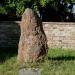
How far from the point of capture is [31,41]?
11.2 m

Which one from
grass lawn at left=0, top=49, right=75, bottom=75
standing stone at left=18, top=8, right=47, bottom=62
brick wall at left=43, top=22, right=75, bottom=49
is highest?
standing stone at left=18, top=8, right=47, bottom=62

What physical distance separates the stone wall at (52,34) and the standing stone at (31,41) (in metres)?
5.88

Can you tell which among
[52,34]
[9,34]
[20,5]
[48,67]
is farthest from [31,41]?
[20,5]

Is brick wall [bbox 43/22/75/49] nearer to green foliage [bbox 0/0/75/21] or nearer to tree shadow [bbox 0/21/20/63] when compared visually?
tree shadow [bbox 0/21/20/63]

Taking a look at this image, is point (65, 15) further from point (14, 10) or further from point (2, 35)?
point (2, 35)

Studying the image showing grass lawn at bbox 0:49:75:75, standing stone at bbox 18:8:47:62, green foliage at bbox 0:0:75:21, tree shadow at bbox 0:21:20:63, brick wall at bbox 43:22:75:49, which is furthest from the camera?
green foliage at bbox 0:0:75:21

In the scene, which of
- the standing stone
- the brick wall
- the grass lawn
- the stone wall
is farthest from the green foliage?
the grass lawn

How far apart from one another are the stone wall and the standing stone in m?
5.88

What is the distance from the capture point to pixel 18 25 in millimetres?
17781

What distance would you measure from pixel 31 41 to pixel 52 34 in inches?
247

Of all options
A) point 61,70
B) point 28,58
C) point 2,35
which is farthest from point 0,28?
point 61,70

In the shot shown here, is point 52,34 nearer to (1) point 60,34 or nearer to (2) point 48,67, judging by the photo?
(1) point 60,34

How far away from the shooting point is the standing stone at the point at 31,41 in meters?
11.1

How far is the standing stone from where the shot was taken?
36.6 feet
